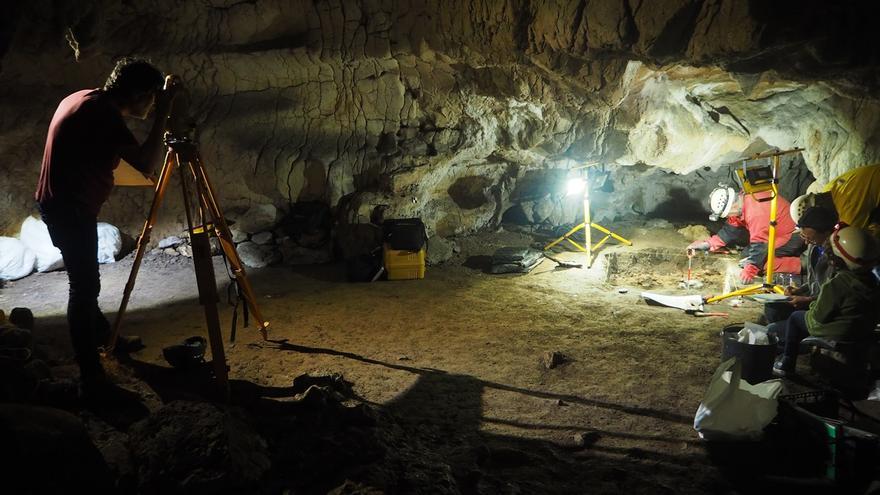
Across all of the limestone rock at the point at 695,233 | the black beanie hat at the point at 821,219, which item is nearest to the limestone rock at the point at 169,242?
the black beanie hat at the point at 821,219

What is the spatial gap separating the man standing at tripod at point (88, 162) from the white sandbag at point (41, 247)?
5935mm

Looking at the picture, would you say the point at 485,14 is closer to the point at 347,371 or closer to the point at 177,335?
the point at 347,371

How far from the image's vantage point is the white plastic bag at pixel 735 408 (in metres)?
2.70

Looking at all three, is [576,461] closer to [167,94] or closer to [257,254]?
[167,94]

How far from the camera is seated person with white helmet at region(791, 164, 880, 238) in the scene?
4781 mm

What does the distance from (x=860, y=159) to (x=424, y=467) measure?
6.44m

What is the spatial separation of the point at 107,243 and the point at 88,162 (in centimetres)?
638

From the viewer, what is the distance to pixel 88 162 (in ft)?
8.48

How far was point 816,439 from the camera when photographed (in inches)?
96.7

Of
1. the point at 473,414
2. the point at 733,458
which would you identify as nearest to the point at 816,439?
the point at 733,458

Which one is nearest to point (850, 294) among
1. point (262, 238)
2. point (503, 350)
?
point (503, 350)

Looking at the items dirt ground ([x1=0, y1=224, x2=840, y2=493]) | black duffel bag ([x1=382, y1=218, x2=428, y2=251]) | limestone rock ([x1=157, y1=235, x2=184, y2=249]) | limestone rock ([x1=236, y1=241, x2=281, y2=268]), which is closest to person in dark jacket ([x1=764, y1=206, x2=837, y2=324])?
dirt ground ([x1=0, y1=224, x2=840, y2=493])

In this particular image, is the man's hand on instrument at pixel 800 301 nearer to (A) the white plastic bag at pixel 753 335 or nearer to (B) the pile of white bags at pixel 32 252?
(A) the white plastic bag at pixel 753 335

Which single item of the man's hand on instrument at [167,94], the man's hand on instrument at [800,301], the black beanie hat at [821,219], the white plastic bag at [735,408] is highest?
the man's hand on instrument at [167,94]
